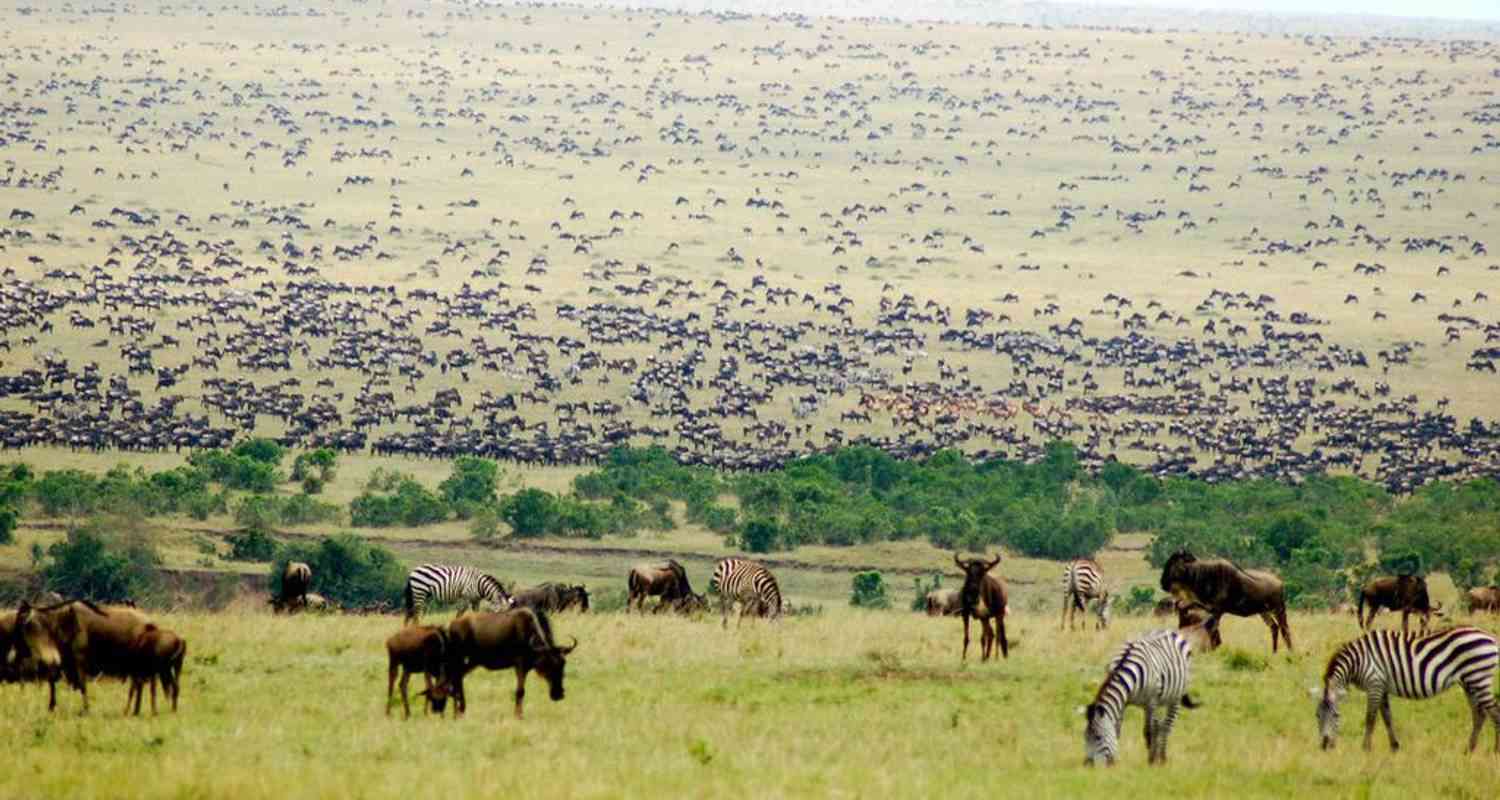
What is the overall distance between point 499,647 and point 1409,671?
23.7 ft

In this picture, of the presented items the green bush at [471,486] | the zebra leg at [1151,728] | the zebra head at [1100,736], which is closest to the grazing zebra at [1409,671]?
the zebra leg at [1151,728]

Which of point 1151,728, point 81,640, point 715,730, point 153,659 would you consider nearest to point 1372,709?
point 1151,728

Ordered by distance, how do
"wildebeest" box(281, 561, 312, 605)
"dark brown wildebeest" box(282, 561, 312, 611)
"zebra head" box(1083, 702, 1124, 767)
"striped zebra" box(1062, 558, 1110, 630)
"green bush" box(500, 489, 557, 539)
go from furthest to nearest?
"green bush" box(500, 489, 557, 539)
"wildebeest" box(281, 561, 312, 605)
"dark brown wildebeest" box(282, 561, 312, 611)
"striped zebra" box(1062, 558, 1110, 630)
"zebra head" box(1083, 702, 1124, 767)

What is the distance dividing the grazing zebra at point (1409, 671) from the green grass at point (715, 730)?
14.7 inches

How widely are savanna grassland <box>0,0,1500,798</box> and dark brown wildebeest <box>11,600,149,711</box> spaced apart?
1.43 feet

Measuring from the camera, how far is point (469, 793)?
1457cm

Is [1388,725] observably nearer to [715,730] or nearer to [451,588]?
[715,730]

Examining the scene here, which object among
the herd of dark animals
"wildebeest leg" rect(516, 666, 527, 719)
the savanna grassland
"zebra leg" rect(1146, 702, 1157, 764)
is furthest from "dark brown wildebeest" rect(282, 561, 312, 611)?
the herd of dark animals

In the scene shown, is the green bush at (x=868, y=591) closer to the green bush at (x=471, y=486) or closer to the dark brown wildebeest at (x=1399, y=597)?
the green bush at (x=471, y=486)

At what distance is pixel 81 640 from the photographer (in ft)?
57.4

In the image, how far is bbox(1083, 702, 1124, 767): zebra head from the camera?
645 inches

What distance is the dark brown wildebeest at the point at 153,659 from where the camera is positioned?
687 inches

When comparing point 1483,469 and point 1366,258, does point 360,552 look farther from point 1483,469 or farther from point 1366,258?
point 1366,258

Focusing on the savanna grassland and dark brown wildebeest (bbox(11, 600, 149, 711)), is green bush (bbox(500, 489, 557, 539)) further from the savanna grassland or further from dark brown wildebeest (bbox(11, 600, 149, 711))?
dark brown wildebeest (bbox(11, 600, 149, 711))
